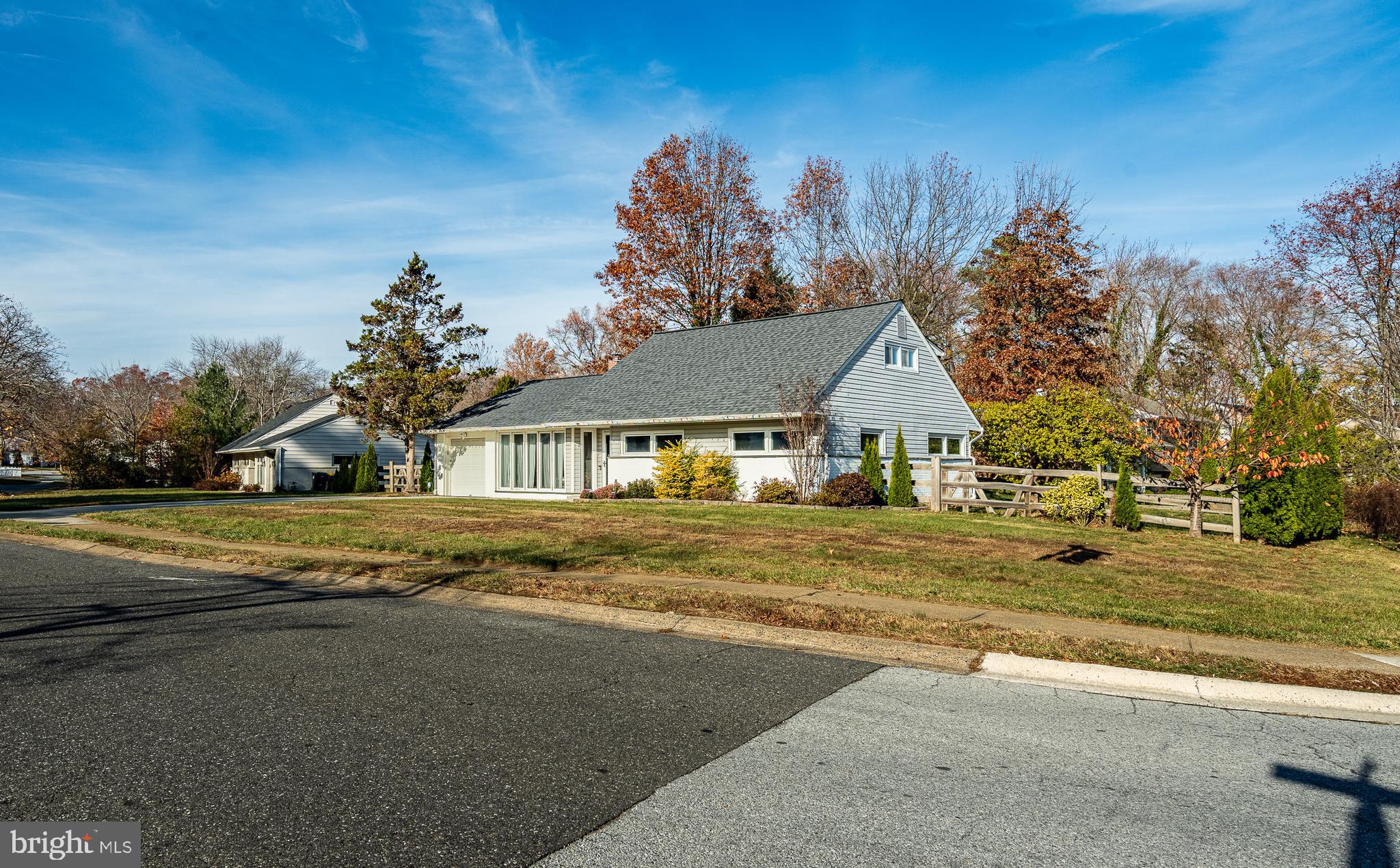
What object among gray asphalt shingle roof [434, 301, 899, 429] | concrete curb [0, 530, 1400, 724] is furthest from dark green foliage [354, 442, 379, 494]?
concrete curb [0, 530, 1400, 724]

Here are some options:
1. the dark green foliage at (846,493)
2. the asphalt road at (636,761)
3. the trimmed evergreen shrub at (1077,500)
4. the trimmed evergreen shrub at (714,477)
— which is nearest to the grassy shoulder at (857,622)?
the asphalt road at (636,761)

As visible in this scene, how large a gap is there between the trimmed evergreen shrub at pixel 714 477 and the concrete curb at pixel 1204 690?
17267 millimetres

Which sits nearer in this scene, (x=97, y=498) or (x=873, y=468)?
(x=873, y=468)

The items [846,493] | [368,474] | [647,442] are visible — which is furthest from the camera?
[368,474]

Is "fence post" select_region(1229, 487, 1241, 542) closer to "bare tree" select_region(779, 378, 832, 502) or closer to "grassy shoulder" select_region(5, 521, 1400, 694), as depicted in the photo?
"bare tree" select_region(779, 378, 832, 502)

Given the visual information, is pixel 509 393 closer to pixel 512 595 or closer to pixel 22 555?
pixel 22 555

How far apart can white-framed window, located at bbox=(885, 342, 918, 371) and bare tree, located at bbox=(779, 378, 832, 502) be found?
4.49 meters

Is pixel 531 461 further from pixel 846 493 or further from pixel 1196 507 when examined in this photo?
pixel 1196 507

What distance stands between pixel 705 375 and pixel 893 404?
20.1 ft

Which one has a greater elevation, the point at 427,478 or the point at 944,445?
the point at 944,445

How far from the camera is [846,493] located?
71.2ft

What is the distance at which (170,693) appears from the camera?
5.42 metres

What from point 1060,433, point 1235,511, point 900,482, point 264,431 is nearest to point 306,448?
point 264,431

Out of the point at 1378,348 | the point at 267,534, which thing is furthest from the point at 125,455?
the point at 1378,348
